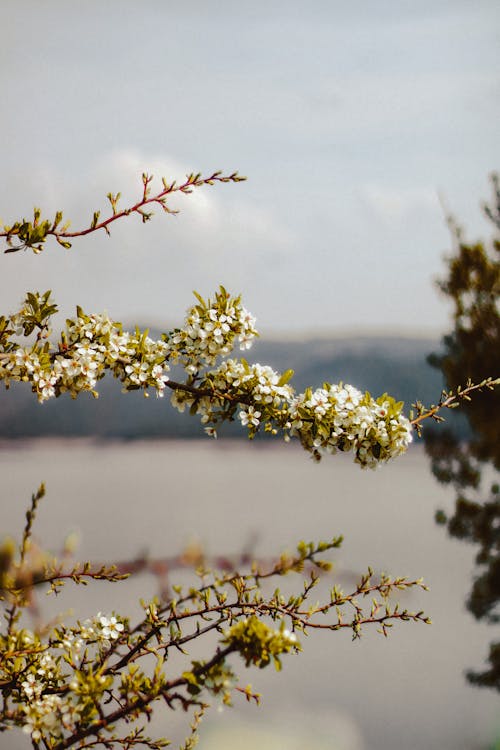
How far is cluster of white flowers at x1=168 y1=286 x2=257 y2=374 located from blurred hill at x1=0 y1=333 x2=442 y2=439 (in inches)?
102

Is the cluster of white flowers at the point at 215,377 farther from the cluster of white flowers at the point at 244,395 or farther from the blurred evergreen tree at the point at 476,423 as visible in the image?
the blurred evergreen tree at the point at 476,423

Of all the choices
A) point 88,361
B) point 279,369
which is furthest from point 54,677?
point 279,369

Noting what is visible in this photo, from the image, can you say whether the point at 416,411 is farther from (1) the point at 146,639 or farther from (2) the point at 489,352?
(2) the point at 489,352

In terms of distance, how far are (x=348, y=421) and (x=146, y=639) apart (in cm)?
43

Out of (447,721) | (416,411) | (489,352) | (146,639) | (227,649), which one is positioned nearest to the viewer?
(227,649)

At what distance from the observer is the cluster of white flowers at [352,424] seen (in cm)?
120

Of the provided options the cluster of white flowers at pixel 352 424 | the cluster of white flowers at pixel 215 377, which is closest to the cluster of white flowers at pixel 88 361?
the cluster of white flowers at pixel 215 377

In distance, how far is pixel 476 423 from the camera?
3.88m

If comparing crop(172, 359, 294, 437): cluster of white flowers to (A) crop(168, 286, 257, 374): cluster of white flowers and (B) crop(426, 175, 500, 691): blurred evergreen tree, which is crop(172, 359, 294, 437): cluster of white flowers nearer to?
(A) crop(168, 286, 257, 374): cluster of white flowers

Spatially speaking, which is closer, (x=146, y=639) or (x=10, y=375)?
(x=146, y=639)

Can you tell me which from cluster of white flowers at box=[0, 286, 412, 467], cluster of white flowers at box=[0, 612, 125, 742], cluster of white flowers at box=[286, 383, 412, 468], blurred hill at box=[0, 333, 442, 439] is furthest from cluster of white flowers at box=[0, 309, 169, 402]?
blurred hill at box=[0, 333, 442, 439]

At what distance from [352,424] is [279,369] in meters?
2.88

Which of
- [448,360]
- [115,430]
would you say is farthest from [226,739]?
[448,360]

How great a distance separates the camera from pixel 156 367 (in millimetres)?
1209
